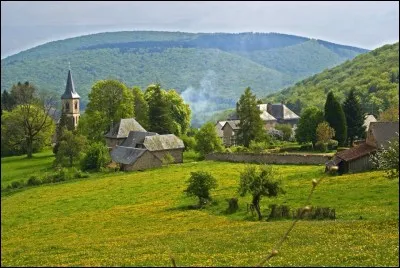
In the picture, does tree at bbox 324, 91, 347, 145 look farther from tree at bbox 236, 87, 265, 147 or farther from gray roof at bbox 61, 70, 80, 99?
gray roof at bbox 61, 70, 80, 99

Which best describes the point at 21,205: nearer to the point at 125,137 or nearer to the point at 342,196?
the point at 342,196

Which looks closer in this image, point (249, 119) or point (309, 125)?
point (309, 125)

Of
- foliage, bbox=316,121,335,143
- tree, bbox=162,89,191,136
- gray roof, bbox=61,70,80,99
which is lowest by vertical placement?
foliage, bbox=316,121,335,143

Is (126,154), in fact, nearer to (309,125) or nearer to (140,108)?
(140,108)

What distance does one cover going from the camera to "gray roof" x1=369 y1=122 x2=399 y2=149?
45.0m

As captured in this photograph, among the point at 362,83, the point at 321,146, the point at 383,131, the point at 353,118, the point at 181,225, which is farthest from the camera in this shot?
the point at 362,83

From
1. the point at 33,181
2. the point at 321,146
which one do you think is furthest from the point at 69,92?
the point at 321,146

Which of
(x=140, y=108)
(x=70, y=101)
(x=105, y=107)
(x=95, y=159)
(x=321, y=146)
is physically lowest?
(x=95, y=159)

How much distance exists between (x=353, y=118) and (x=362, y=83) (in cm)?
8322

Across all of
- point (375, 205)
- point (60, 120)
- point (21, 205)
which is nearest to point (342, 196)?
point (375, 205)

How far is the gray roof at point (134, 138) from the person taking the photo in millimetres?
67438

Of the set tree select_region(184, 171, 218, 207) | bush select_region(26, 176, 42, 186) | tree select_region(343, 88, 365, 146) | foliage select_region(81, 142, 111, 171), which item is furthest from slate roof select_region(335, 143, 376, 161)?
bush select_region(26, 176, 42, 186)

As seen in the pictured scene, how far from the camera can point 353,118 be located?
7169 cm

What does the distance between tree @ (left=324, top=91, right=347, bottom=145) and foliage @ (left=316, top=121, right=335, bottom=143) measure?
2.77 meters
